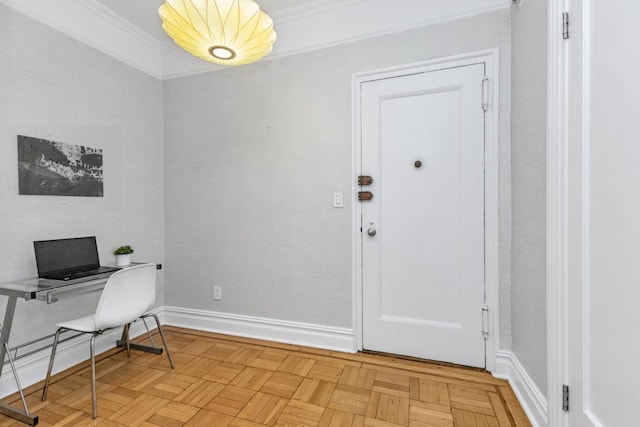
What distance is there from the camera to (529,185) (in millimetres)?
1650

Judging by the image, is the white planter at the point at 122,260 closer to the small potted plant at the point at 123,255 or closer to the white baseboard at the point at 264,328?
the small potted plant at the point at 123,255

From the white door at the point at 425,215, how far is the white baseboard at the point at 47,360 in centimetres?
207

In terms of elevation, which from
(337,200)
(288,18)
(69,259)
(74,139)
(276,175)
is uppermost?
(288,18)

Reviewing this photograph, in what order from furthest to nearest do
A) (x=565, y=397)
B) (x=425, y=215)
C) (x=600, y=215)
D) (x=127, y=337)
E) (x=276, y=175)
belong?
(x=276, y=175)
(x=127, y=337)
(x=425, y=215)
(x=565, y=397)
(x=600, y=215)

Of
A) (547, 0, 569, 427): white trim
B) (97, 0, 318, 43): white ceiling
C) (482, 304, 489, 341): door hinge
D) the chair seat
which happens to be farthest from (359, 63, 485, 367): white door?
the chair seat

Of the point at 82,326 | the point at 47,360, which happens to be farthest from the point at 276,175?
the point at 47,360

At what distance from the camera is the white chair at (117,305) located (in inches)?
68.1

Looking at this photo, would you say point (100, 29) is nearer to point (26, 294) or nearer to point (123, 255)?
point (123, 255)

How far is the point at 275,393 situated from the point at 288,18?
2.75 m

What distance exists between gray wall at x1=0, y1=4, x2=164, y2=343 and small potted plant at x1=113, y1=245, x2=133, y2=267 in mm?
163

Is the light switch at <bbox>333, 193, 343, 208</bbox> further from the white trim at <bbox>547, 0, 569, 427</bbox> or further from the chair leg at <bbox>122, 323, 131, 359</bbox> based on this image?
the chair leg at <bbox>122, 323, 131, 359</bbox>

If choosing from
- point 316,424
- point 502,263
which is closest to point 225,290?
point 316,424

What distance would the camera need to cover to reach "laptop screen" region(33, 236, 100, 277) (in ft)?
6.29

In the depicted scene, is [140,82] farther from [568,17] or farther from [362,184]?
[568,17]
